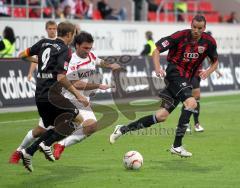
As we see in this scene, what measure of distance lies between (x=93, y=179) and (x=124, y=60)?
46.8 ft

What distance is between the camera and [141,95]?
944 inches

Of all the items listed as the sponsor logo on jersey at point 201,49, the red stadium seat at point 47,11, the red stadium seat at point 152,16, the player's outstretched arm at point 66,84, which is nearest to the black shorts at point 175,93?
the sponsor logo on jersey at point 201,49

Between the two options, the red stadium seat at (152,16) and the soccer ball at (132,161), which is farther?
the red stadium seat at (152,16)

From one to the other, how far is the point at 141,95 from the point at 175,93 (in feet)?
38.6

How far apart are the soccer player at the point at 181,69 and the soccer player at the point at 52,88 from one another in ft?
5.45

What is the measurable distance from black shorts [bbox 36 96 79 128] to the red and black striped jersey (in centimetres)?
208

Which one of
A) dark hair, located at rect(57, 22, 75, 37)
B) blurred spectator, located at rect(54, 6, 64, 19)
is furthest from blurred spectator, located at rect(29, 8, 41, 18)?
dark hair, located at rect(57, 22, 75, 37)

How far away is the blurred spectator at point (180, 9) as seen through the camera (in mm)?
34594

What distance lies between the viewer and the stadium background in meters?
10.4

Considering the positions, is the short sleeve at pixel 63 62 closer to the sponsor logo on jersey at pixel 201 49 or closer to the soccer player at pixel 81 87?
the soccer player at pixel 81 87

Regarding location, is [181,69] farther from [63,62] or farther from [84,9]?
[84,9]

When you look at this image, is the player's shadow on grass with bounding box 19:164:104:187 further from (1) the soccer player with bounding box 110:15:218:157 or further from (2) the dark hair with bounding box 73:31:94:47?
(2) the dark hair with bounding box 73:31:94:47

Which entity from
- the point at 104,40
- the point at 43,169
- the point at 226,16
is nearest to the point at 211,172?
the point at 43,169

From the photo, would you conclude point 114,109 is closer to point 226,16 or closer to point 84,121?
point 84,121
